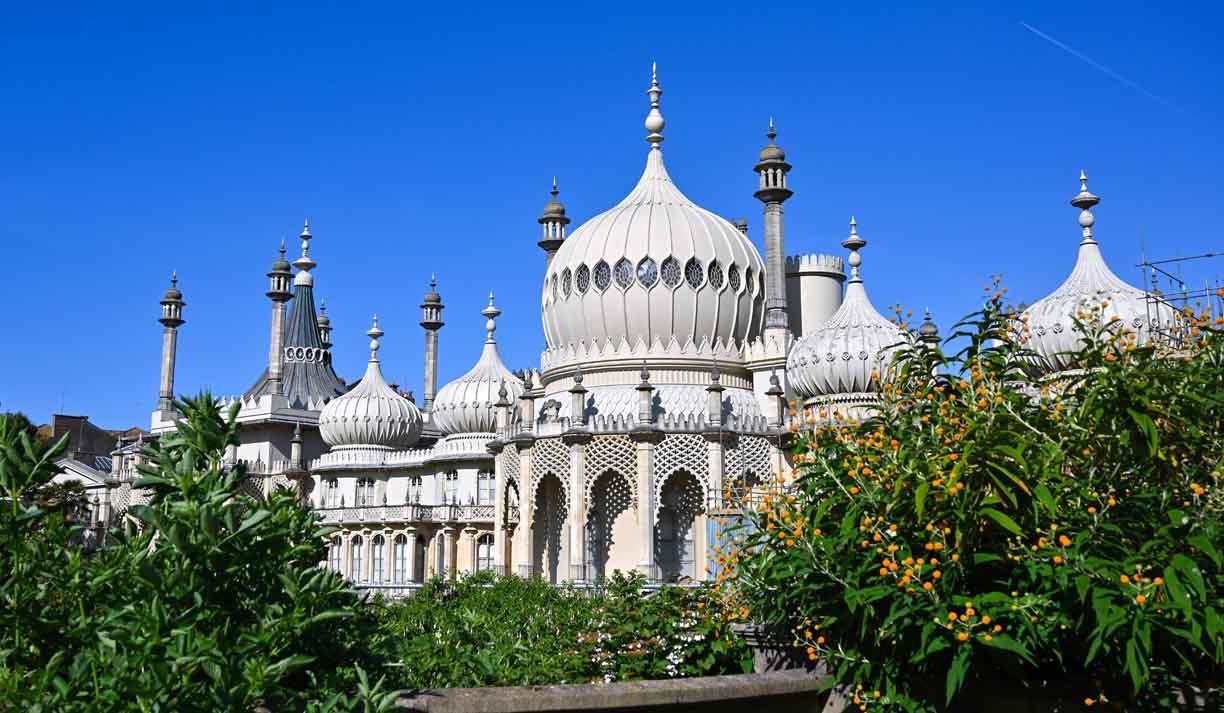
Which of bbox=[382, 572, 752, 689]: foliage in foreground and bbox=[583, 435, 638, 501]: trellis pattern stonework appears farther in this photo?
bbox=[583, 435, 638, 501]: trellis pattern stonework

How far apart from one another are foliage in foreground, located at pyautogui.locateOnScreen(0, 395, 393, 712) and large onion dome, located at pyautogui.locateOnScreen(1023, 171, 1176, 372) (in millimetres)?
22602

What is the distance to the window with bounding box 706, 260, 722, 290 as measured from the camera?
3144 centimetres

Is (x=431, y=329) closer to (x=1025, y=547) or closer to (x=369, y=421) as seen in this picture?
(x=369, y=421)

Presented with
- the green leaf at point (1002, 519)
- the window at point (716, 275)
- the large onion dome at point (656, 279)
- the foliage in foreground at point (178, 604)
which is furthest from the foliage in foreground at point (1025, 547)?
the window at point (716, 275)

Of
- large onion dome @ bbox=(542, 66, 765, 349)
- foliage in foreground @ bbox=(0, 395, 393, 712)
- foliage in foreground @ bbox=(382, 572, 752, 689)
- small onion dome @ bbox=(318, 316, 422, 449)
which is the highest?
large onion dome @ bbox=(542, 66, 765, 349)

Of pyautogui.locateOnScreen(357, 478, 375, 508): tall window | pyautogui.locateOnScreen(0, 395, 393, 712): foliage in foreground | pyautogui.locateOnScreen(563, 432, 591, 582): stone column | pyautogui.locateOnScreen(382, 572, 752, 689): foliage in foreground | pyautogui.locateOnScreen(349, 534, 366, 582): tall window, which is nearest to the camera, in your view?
pyautogui.locateOnScreen(0, 395, 393, 712): foliage in foreground

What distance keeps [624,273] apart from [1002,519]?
24.0m

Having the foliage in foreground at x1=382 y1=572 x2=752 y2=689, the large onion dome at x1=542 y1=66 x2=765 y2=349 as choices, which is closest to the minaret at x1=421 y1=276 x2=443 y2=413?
the large onion dome at x1=542 y1=66 x2=765 y2=349

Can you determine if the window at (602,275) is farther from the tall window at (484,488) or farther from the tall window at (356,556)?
the tall window at (356,556)

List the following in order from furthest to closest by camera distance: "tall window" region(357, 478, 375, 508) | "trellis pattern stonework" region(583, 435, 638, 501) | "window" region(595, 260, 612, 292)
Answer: "tall window" region(357, 478, 375, 508)
"window" region(595, 260, 612, 292)
"trellis pattern stonework" region(583, 435, 638, 501)

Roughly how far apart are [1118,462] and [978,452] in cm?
129

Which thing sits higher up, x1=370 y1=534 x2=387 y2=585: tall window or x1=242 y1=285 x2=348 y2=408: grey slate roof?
x1=242 y1=285 x2=348 y2=408: grey slate roof

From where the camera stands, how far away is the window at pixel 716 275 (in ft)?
103

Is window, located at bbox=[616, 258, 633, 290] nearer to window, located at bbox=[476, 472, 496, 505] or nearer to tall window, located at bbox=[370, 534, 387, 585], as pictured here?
window, located at bbox=[476, 472, 496, 505]
